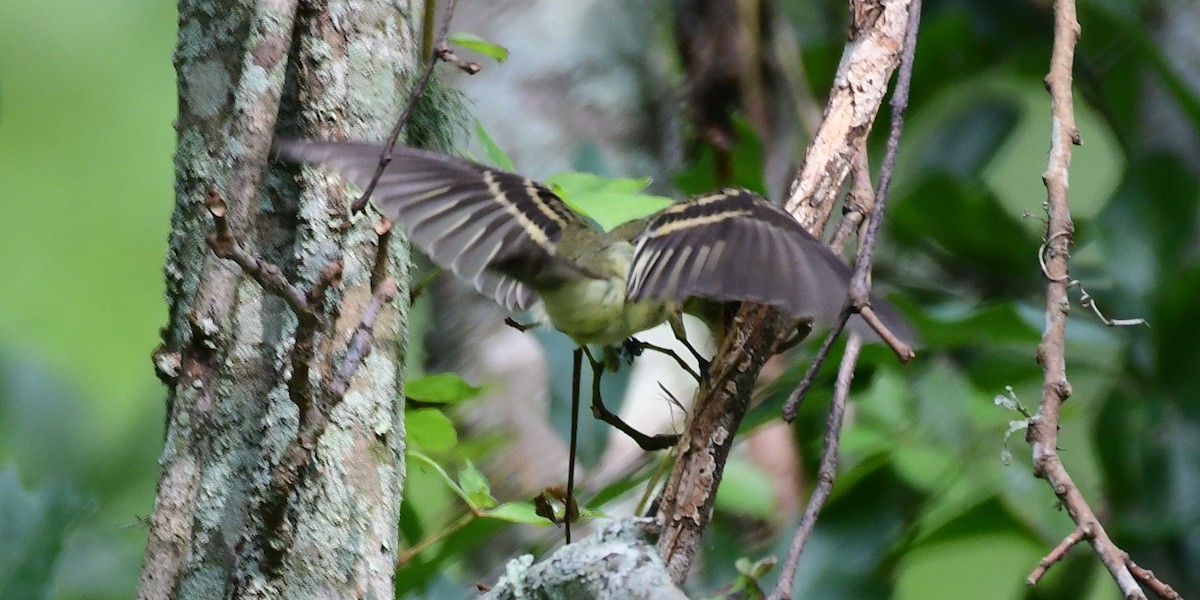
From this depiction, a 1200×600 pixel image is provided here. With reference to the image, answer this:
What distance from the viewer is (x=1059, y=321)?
2.22 ft

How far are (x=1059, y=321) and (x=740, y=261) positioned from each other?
0.66 feet

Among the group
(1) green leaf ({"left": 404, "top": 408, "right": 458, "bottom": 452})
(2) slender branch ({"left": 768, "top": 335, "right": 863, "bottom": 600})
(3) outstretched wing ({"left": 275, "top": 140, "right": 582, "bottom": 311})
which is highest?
(3) outstretched wing ({"left": 275, "top": 140, "right": 582, "bottom": 311})

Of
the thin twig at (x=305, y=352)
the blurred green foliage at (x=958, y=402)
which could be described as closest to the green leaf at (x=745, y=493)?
the blurred green foliage at (x=958, y=402)

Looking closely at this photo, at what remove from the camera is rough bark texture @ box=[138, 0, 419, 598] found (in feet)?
2.49

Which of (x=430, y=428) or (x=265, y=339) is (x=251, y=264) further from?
(x=430, y=428)

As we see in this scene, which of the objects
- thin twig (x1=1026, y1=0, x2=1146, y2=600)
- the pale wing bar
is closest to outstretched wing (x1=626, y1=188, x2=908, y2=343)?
the pale wing bar

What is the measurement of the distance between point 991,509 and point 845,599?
0.72ft

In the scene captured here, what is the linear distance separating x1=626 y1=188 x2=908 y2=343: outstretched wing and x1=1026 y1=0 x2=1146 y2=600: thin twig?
0.10m

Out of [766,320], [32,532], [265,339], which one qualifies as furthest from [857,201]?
[32,532]

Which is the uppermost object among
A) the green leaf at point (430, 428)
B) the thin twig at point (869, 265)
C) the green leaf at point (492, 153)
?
the green leaf at point (492, 153)

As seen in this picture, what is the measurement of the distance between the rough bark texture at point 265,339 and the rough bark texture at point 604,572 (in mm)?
111

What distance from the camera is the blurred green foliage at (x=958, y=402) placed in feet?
4.43

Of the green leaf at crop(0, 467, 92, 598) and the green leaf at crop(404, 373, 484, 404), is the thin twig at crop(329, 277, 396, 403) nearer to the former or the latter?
the green leaf at crop(404, 373, 484, 404)

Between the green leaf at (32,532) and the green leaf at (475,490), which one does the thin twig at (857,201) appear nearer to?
the green leaf at (475,490)
